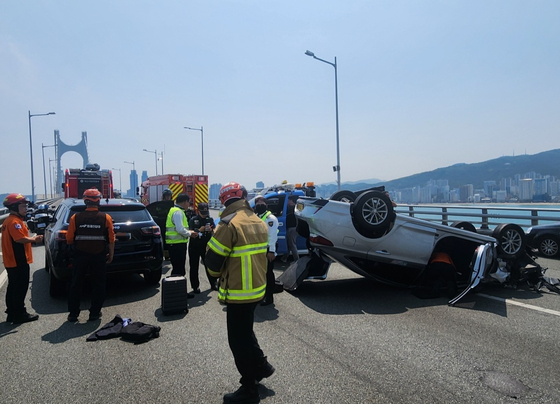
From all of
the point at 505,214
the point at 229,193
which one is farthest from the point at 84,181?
the point at 229,193

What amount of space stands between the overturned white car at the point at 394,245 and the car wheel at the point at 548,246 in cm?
407

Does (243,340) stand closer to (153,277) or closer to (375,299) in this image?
(375,299)

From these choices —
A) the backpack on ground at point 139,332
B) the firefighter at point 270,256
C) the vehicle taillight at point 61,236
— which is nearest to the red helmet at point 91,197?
the vehicle taillight at point 61,236

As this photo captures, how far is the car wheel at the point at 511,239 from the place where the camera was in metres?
7.06

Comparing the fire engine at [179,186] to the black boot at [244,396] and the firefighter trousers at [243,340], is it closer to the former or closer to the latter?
the firefighter trousers at [243,340]

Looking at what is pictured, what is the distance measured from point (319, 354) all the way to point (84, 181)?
2248 cm

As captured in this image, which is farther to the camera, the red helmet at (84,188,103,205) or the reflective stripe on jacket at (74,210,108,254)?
the red helmet at (84,188,103,205)

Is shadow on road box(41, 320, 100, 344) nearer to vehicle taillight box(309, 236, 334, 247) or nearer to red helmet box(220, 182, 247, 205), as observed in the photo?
red helmet box(220, 182, 247, 205)

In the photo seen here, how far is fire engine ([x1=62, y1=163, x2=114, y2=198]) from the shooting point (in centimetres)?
2245

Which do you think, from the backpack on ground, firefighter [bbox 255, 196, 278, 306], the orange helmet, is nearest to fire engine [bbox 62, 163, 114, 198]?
the orange helmet

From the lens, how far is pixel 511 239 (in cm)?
710

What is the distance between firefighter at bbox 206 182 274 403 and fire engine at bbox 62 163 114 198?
21292 millimetres

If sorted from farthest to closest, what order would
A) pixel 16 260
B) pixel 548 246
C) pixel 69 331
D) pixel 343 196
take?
1. pixel 548 246
2. pixel 343 196
3. pixel 16 260
4. pixel 69 331

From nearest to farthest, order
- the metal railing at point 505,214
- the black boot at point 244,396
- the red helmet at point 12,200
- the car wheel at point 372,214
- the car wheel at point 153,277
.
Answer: the black boot at point 244,396 < the red helmet at point 12,200 < the car wheel at point 372,214 < the car wheel at point 153,277 < the metal railing at point 505,214
